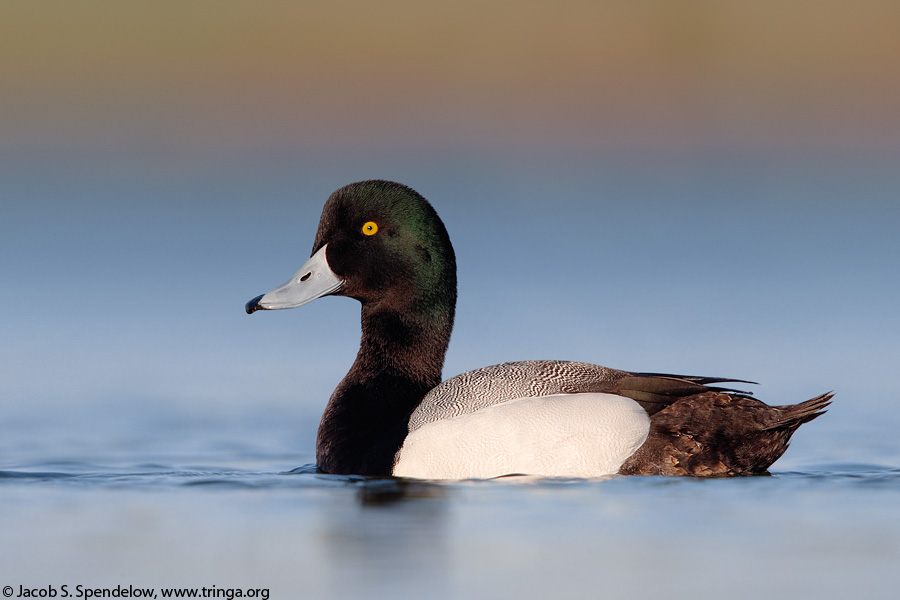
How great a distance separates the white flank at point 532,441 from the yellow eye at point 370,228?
4.40 feet

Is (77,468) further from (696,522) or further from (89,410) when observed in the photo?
(696,522)

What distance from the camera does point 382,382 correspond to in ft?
25.0

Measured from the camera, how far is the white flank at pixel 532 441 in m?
6.70

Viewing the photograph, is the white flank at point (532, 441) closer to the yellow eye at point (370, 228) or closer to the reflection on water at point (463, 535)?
the reflection on water at point (463, 535)

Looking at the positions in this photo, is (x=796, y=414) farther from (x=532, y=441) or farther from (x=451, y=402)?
(x=451, y=402)

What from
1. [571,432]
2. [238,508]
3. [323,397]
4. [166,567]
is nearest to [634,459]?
[571,432]

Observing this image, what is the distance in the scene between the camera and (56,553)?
529 cm

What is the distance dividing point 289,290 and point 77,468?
154 cm

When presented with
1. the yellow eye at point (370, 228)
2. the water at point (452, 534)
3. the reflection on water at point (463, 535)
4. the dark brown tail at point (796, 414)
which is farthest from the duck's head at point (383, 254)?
the dark brown tail at point (796, 414)

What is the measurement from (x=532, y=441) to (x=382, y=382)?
1207mm
